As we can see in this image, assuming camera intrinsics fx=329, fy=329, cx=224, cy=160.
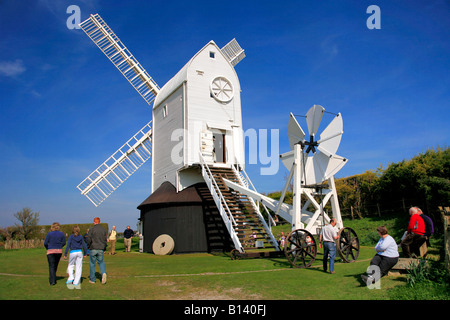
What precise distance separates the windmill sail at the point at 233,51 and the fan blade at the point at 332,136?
15.9 meters

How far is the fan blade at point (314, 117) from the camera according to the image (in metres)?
12.8

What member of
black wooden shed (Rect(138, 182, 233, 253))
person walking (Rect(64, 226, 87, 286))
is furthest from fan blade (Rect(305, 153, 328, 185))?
person walking (Rect(64, 226, 87, 286))

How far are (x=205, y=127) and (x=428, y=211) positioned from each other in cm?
1368

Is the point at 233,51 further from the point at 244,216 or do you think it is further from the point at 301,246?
the point at 301,246

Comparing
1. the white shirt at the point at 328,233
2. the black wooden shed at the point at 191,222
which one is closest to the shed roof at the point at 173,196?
the black wooden shed at the point at 191,222

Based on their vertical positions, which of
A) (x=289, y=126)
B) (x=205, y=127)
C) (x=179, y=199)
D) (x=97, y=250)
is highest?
(x=205, y=127)

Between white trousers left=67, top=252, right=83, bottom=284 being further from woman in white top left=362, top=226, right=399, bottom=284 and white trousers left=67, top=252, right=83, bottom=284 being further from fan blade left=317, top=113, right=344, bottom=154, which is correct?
fan blade left=317, top=113, right=344, bottom=154

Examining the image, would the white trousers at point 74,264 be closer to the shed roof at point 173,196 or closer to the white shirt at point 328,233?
the white shirt at point 328,233

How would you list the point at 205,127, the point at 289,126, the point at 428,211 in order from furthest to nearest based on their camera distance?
the point at 205,127, the point at 428,211, the point at 289,126

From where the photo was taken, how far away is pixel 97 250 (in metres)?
8.68

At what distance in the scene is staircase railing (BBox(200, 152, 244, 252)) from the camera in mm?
14634
